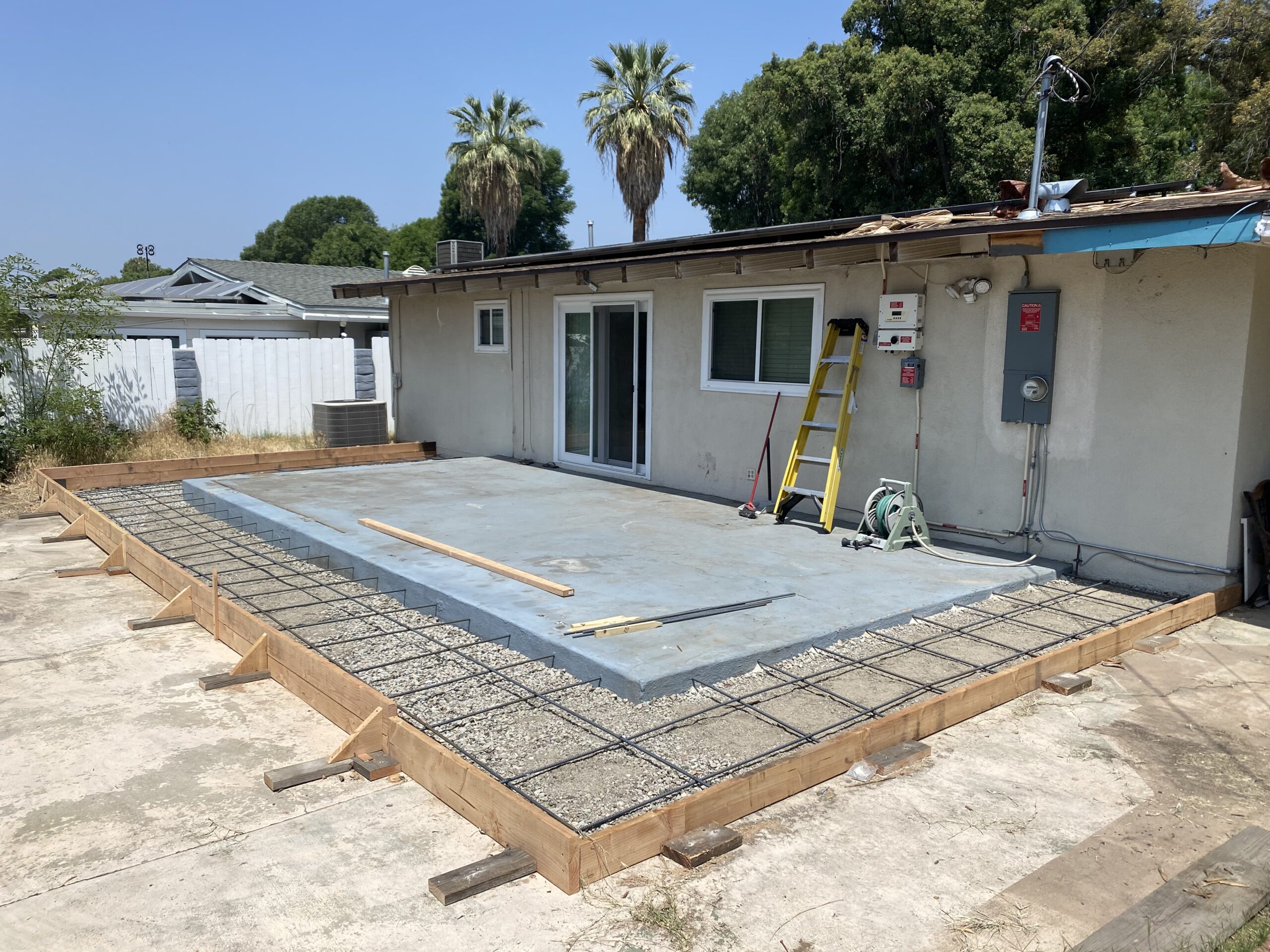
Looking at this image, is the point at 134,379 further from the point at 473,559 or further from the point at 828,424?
the point at 828,424

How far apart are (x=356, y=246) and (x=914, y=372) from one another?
192ft

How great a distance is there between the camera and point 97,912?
9.81 ft

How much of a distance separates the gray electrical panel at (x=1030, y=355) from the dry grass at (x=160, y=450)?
1007cm

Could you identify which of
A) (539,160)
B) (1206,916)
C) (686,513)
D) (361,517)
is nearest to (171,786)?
(1206,916)

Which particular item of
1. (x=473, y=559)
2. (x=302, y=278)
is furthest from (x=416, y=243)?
(x=473, y=559)

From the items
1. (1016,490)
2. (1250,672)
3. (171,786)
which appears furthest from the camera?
(1016,490)

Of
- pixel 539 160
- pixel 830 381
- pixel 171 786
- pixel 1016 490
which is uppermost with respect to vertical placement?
pixel 539 160

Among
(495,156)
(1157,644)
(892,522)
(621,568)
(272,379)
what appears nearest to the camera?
(1157,644)

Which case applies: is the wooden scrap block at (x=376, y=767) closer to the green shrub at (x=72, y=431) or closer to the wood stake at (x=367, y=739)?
the wood stake at (x=367, y=739)

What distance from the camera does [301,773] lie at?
3.92m

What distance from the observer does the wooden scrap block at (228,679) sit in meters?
5.00

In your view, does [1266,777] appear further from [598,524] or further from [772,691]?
[598,524]

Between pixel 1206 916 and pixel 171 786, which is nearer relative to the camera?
pixel 1206 916

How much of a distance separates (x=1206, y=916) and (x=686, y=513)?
6.03 m
